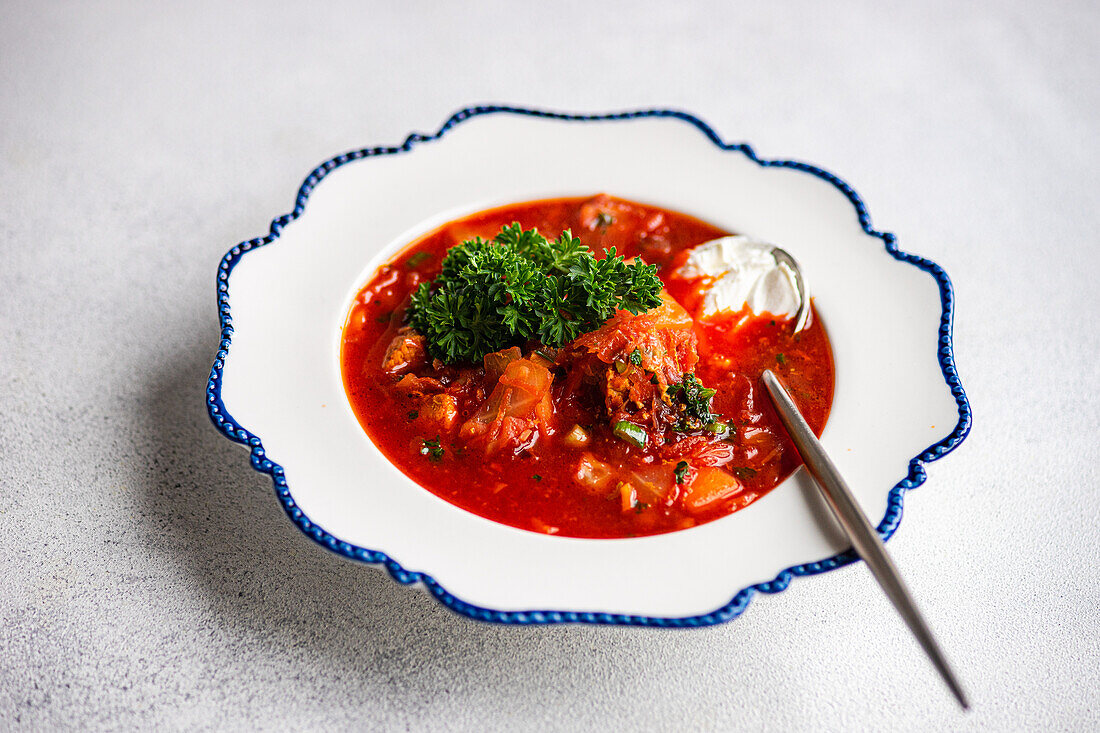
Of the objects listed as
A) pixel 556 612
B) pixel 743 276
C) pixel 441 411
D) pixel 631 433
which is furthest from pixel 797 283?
pixel 556 612

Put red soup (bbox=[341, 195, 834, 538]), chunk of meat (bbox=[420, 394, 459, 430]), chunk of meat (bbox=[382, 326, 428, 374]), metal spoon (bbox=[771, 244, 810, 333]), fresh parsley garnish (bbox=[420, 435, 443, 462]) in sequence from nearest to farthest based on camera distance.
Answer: red soup (bbox=[341, 195, 834, 538])
fresh parsley garnish (bbox=[420, 435, 443, 462])
chunk of meat (bbox=[420, 394, 459, 430])
chunk of meat (bbox=[382, 326, 428, 374])
metal spoon (bbox=[771, 244, 810, 333])

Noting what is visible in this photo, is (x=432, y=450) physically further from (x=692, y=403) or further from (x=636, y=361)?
(x=692, y=403)

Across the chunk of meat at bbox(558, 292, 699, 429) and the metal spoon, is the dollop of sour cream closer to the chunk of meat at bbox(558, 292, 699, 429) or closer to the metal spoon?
the metal spoon

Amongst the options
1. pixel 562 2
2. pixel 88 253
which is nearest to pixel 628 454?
pixel 88 253

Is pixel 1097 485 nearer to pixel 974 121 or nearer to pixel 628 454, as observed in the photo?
pixel 628 454

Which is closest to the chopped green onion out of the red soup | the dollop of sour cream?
the red soup

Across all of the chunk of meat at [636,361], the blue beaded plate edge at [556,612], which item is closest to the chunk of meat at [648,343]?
the chunk of meat at [636,361]
